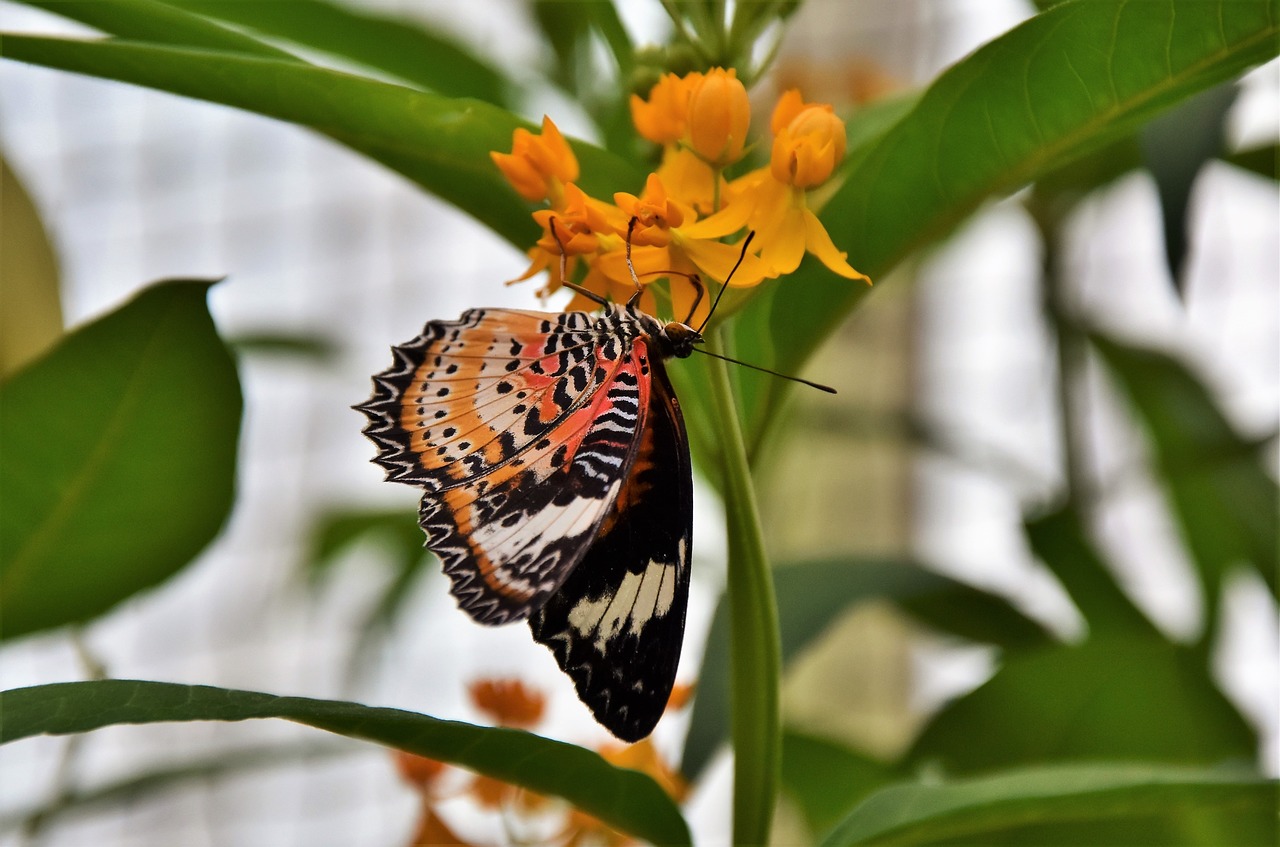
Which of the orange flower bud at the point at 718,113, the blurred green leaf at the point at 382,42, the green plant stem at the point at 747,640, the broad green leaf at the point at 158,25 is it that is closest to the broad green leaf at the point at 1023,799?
the green plant stem at the point at 747,640

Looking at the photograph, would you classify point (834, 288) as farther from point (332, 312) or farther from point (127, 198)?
point (127, 198)

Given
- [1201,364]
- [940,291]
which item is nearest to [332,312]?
[940,291]

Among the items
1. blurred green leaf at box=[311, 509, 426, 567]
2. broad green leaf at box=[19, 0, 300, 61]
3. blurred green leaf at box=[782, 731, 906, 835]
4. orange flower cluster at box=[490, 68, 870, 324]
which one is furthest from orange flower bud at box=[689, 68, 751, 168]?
blurred green leaf at box=[311, 509, 426, 567]

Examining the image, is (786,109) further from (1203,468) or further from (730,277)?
(1203,468)

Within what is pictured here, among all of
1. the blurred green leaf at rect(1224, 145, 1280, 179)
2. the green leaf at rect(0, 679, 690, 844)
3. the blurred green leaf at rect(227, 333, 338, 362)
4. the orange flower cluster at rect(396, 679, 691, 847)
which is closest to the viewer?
the green leaf at rect(0, 679, 690, 844)

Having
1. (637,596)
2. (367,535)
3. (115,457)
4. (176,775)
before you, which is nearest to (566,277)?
(637,596)

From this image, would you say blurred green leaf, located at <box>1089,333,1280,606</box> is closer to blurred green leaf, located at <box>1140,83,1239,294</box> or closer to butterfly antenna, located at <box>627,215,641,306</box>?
blurred green leaf, located at <box>1140,83,1239,294</box>
